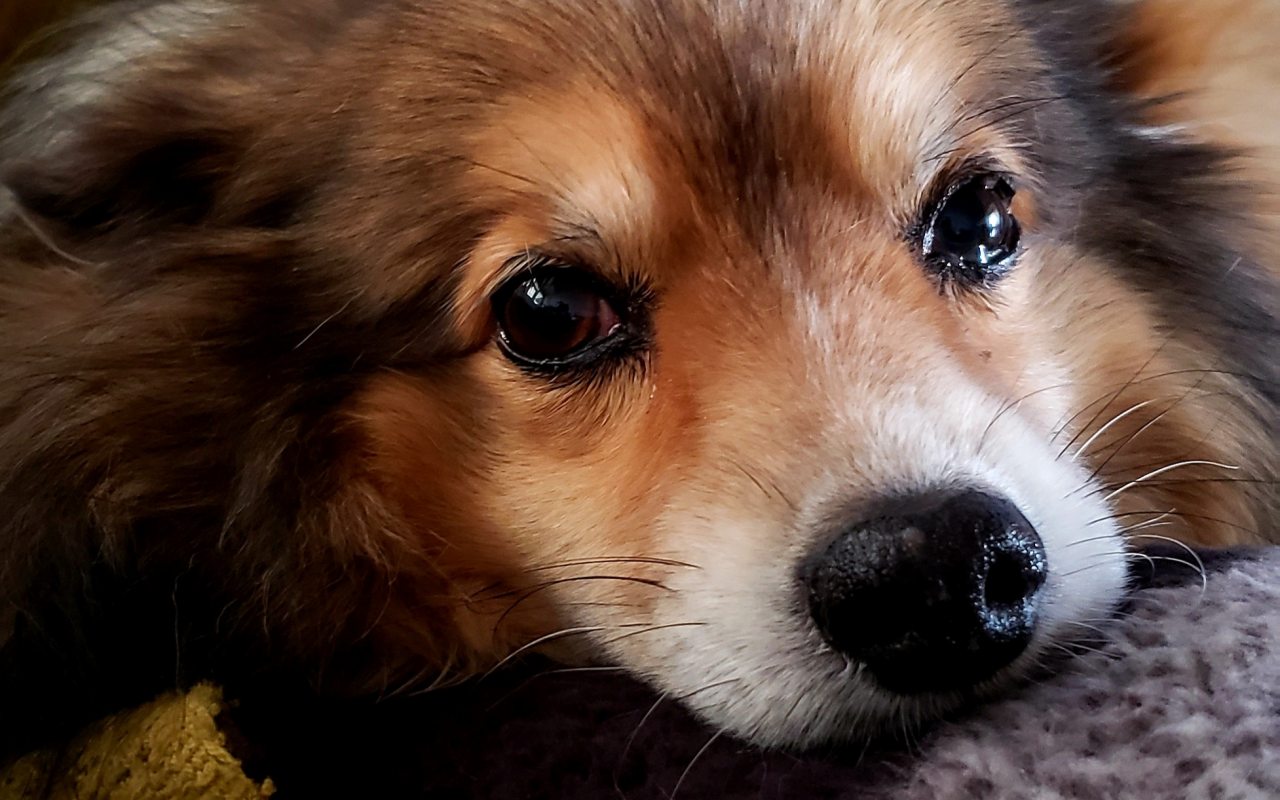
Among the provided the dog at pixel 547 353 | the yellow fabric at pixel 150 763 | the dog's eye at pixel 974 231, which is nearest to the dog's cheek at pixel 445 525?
the dog at pixel 547 353

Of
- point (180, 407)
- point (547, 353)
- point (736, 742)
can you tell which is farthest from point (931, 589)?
point (180, 407)

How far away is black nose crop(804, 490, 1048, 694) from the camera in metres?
1.13

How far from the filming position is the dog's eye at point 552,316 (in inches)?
56.0

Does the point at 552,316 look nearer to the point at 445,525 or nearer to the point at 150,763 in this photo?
the point at 445,525

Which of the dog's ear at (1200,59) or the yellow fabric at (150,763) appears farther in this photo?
the dog's ear at (1200,59)

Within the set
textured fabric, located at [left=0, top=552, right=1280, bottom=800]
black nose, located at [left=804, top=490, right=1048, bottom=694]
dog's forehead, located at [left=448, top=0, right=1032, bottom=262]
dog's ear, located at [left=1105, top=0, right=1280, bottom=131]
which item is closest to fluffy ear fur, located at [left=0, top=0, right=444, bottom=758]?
textured fabric, located at [left=0, top=552, right=1280, bottom=800]

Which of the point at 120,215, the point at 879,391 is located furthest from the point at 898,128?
the point at 120,215

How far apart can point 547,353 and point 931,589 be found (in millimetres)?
538

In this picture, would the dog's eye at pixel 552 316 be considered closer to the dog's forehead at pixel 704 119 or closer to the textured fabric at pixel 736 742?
the dog's forehead at pixel 704 119

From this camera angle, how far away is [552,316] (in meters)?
1.44

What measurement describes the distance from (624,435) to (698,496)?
14 centimetres

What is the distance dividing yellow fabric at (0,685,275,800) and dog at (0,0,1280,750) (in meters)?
0.06

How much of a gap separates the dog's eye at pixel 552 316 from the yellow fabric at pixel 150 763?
49cm

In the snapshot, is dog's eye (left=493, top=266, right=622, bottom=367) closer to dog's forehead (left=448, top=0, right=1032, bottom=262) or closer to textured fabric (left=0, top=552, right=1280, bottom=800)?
dog's forehead (left=448, top=0, right=1032, bottom=262)
